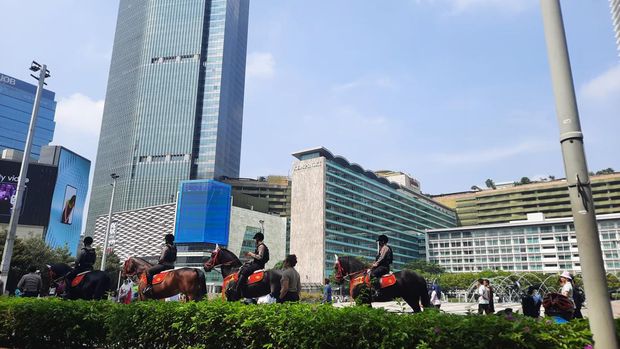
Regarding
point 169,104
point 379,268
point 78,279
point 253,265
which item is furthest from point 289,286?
point 169,104

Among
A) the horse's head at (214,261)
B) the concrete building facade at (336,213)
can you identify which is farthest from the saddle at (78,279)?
the concrete building facade at (336,213)

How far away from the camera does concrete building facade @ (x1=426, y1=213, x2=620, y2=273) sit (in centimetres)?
11481

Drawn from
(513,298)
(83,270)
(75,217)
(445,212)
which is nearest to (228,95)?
(75,217)

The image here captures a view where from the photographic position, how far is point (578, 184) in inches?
180

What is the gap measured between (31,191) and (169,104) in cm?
7587

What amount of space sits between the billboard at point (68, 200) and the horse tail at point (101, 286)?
75190mm

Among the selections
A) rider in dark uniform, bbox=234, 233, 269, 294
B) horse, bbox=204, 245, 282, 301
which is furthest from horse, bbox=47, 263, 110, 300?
rider in dark uniform, bbox=234, 233, 269, 294

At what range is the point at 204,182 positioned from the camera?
11669cm

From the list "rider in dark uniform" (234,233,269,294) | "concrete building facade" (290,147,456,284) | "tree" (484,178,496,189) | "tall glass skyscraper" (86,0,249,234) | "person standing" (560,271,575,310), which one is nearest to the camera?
"rider in dark uniform" (234,233,269,294)

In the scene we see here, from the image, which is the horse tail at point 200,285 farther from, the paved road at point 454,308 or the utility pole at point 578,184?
the utility pole at point 578,184

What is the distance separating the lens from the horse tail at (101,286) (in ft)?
43.0

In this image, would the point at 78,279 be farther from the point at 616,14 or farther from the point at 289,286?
the point at 616,14

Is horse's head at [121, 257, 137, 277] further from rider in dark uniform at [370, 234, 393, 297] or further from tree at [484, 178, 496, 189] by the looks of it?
tree at [484, 178, 496, 189]

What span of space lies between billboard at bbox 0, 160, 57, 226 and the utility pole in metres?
83.3
